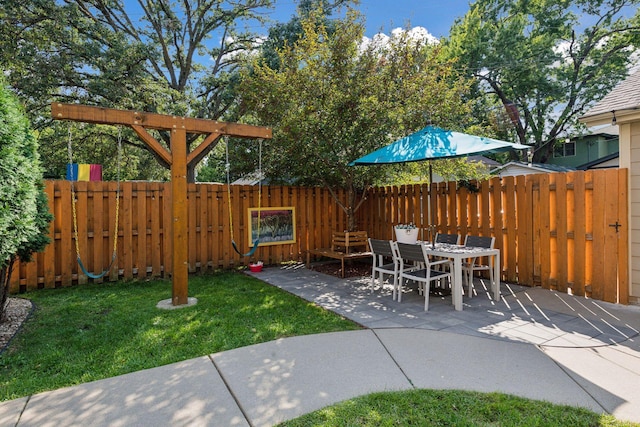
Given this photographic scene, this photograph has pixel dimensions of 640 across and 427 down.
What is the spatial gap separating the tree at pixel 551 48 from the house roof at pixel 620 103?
47.1 feet

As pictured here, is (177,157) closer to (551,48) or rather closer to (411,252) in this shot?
(411,252)

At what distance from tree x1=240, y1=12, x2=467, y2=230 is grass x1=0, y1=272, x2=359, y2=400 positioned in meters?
2.91

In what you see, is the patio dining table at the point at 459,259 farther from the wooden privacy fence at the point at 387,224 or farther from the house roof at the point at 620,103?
the house roof at the point at 620,103

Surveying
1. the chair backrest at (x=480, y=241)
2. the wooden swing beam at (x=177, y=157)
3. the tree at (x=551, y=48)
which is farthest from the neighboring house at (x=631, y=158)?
the tree at (x=551, y=48)

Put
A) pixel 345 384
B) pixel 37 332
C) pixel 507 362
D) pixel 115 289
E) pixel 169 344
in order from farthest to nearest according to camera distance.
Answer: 1. pixel 115 289
2. pixel 37 332
3. pixel 169 344
4. pixel 507 362
5. pixel 345 384

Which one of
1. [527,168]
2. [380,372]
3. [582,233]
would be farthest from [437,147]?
[527,168]

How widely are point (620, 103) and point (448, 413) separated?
186 inches

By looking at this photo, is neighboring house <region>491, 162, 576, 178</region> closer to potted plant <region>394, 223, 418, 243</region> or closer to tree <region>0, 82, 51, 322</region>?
potted plant <region>394, 223, 418, 243</region>

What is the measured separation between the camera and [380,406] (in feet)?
7.34

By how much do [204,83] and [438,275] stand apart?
11.6 metres

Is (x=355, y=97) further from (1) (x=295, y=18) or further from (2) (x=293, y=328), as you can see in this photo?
(1) (x=295, y=18)

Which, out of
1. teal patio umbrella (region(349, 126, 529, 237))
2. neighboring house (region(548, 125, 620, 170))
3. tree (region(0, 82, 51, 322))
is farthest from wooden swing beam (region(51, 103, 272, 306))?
neighboring house (region(548, 125, 620, 170))

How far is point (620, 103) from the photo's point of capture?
4.48 metres

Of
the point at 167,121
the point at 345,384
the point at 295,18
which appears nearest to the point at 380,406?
the point at 345,384
